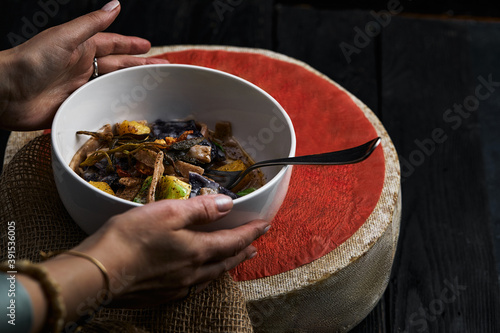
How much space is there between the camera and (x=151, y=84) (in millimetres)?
1327

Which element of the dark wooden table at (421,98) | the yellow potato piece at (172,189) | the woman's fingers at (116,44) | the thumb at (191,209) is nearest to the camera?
the thumb at (191,209)

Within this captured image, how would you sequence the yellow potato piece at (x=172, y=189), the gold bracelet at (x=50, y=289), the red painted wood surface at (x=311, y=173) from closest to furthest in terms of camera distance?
the gold bracelet at (x=50, y=289) → the yellow potato piece at (x=172, y=189) → the red painted wood surface at (x=311, y=173)

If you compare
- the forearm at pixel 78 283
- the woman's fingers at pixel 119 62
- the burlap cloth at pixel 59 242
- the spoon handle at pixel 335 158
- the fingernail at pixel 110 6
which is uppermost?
the fingernail at pixel 110 6

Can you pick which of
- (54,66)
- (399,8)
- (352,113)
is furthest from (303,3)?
(54,66)

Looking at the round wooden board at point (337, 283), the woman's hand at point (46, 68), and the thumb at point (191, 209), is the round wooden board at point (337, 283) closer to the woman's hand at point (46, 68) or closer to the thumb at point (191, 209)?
the thumb at point (191, 209)

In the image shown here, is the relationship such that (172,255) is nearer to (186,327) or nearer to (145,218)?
(145,218)

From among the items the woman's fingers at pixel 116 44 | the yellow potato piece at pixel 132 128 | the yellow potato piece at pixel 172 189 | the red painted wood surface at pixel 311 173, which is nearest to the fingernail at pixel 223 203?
the yellow potato piece at pixel 172 189

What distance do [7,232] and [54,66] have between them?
14.4 inches

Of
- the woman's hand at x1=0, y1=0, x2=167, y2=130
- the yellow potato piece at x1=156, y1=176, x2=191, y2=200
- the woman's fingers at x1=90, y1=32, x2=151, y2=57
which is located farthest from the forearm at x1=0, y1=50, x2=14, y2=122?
the yellow potato piece at x1=156, y1=176, x2=191, y2=200

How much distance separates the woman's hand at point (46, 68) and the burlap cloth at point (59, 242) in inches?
2.7

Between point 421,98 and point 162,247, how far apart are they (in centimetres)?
152

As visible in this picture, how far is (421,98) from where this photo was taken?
217 cm

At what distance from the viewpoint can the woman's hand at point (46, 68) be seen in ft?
3.99

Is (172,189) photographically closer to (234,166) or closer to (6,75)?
(234,166)
